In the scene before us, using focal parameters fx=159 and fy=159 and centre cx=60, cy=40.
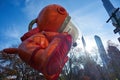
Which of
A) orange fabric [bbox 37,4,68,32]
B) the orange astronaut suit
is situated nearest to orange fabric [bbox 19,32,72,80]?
the orange astronaut suit

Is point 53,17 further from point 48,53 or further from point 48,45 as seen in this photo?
point 48,53

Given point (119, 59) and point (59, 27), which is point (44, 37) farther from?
point (119, 59)

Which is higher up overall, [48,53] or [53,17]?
[53,17]

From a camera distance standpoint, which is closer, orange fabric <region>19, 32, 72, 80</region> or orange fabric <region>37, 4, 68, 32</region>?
orange fabric <region>19, 32, 72, 80</region>

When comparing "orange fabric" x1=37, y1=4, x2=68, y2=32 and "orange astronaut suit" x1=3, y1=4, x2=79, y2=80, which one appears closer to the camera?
"orange astronaut suit" x1=3, y1=4, x2=79, y2=80

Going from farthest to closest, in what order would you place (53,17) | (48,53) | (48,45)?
1. (53,17)
2. (48,45)
3. (48,53)

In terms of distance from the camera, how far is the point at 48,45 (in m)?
1.94

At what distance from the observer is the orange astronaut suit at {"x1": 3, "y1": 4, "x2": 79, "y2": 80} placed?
1792 mm

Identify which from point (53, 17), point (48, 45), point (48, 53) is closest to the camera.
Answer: point (48, 53)

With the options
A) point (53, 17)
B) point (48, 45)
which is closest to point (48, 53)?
point (48, 45)

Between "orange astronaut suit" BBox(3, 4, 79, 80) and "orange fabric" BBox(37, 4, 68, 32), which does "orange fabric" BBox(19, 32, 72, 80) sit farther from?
"orange fabric" BBox(37, 4, 68, 32)

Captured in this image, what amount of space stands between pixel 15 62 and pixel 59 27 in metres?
18.3

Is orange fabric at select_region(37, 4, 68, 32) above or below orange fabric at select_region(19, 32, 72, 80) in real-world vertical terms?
above

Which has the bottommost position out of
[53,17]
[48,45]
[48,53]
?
[48,53]
